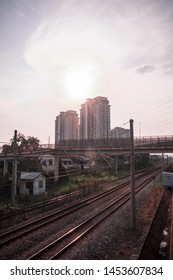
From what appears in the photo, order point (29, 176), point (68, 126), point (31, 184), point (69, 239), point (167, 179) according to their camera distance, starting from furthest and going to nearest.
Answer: point (68, 126) < point (167, 179) < point (29, 176) < point (31, 184) < point (69, 239)

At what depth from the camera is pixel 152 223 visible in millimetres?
14375

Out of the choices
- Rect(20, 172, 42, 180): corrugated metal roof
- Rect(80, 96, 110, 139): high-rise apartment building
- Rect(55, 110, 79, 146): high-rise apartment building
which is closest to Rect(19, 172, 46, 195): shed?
Rect(20, 172, 42, 180): corrugated metal roof

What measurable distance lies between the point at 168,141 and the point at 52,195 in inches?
740

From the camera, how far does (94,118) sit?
125 meters

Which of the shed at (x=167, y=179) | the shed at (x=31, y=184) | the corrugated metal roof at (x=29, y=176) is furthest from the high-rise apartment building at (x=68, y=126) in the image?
the shed at (x=167, y=179)

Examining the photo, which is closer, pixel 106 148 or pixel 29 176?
pixel 29 176

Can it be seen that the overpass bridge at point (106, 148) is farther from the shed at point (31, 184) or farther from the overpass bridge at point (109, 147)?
the shed at point (31, 184)

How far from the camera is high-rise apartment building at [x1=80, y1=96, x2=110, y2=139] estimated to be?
12334 centimetres

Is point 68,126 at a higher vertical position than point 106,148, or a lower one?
higher

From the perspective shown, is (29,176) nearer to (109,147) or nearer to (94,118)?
(109,147)

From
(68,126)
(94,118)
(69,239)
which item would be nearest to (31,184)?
(69,239)

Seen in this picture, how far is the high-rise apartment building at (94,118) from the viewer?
123344 mm
